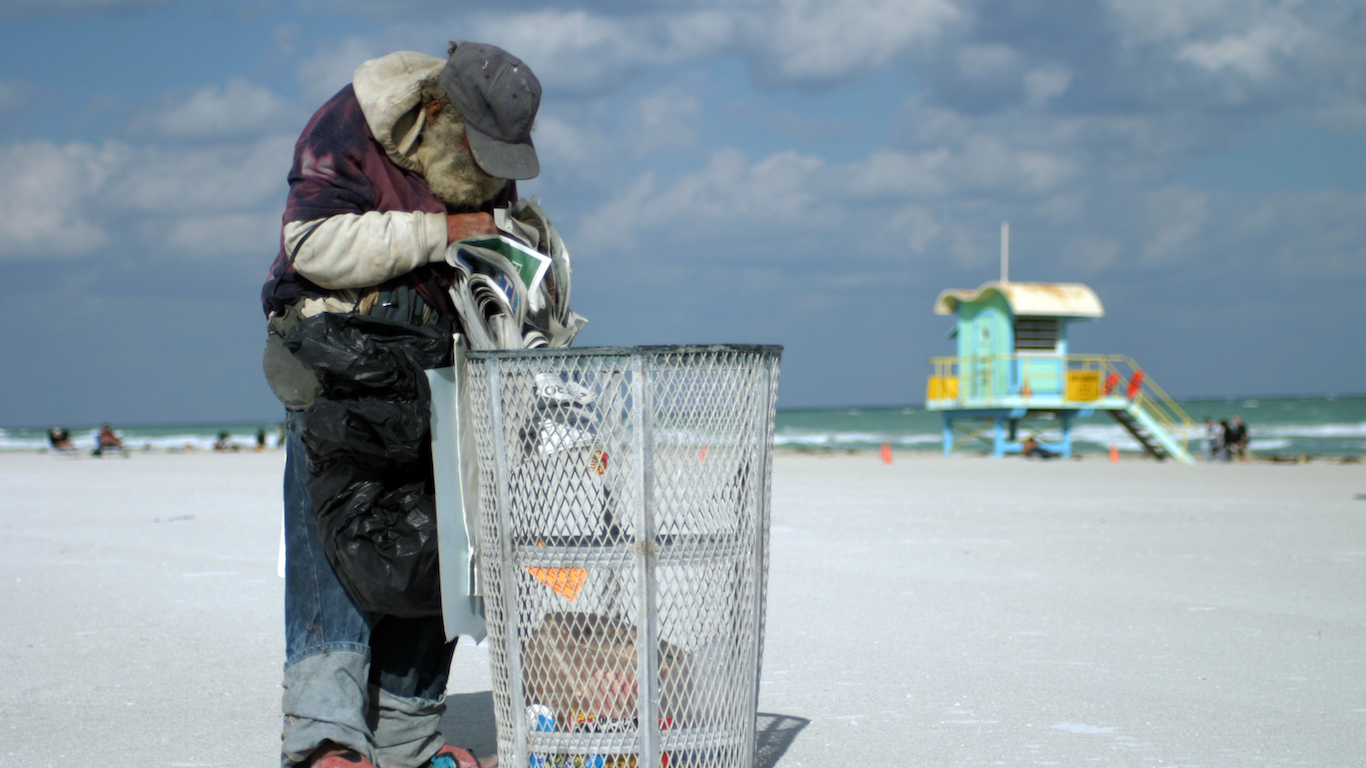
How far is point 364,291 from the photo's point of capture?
2.96 meters

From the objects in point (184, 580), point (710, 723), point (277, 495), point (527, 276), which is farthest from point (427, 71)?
point (277, 495)

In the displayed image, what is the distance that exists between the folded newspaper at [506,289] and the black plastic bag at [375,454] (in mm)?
111

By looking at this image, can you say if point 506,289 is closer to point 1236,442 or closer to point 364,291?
point 364,291

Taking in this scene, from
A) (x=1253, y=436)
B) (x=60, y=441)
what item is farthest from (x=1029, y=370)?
(x=60, y=441)

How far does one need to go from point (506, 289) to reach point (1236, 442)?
103 feet

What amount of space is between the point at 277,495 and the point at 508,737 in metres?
14.0

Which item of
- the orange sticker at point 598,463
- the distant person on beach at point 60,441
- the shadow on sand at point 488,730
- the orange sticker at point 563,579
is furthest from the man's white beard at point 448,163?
the distant person on beach at point 60,441

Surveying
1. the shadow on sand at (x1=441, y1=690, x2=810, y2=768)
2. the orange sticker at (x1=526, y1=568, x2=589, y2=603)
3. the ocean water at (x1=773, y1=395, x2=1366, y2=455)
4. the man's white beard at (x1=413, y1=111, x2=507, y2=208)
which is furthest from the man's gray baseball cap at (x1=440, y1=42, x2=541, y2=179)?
the ocean water at (x1=773, y1=395, x2=1366, y2=455)

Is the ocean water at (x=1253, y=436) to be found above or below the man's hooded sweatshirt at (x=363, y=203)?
below

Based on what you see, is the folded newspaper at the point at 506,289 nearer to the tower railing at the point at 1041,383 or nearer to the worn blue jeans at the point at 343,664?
the worn blue jeans at the point at 343,664

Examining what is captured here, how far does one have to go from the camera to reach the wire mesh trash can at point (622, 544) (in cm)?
259

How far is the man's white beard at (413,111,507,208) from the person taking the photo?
2.99m

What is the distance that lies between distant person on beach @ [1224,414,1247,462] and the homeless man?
3062 cm

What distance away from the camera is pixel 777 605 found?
21.6 feet
